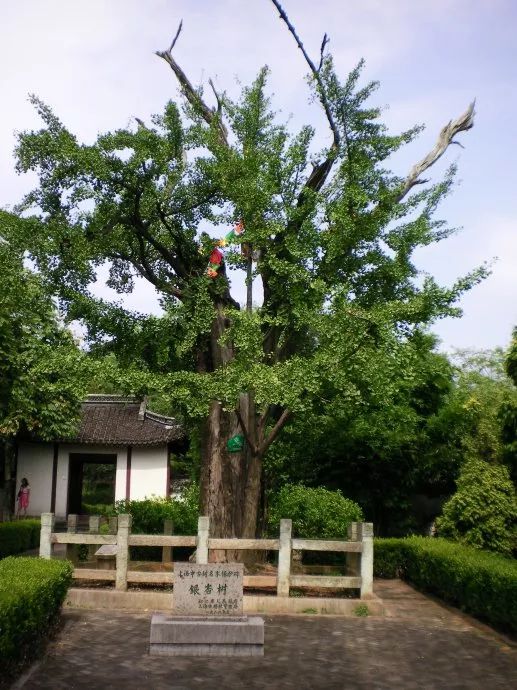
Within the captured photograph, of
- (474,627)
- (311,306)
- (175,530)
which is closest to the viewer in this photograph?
(474,627)

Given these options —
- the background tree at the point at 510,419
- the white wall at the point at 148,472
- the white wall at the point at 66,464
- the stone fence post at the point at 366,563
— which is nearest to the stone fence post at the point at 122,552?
the stone fence post at the point at 366,563

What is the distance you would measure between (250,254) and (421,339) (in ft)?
13.4

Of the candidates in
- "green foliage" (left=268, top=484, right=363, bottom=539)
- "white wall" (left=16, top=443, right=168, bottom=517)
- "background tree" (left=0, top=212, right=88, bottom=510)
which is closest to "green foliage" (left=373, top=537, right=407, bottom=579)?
"green foliage" (left=268, top=484, right=363, bottom=539)

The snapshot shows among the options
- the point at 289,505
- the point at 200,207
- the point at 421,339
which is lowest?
the point at 289,505

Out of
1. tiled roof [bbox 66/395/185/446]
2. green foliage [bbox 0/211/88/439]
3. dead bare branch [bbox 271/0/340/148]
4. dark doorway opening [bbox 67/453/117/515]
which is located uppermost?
dead bare branch [bbox 271/0/340/148]

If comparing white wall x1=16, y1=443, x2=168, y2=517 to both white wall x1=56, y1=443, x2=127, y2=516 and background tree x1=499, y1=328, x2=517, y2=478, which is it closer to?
white wall x1=56, y1=443, x2=127, y2=516

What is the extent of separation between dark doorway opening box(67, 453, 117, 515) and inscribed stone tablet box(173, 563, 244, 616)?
79.4 ft

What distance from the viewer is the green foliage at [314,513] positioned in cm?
1588

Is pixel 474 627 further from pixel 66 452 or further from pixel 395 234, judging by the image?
pixel 66 452

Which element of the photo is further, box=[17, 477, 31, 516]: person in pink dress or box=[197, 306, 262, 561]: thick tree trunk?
box=[17, 477, 31, 516]: person in pink dress

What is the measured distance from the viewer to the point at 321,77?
14.7m

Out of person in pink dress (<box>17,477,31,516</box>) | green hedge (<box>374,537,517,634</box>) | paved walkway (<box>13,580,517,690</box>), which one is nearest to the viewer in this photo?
paved walkway (<box>13,580,517,690</box>)

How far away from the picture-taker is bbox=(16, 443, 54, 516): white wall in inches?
1281

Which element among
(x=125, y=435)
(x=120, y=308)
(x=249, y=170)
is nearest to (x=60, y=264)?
(x=120, y=308)
